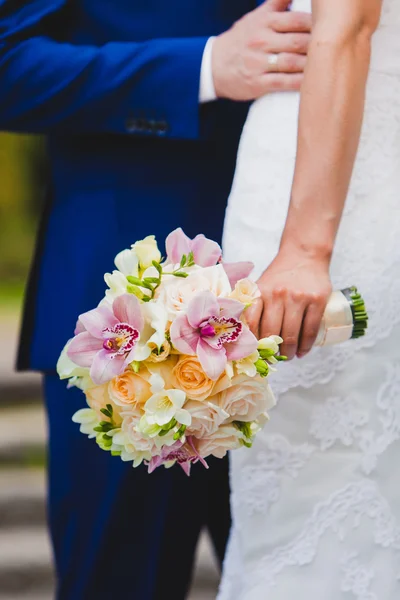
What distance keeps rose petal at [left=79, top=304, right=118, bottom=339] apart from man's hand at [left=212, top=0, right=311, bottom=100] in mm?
538

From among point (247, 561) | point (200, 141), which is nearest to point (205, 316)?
point (247, 561)

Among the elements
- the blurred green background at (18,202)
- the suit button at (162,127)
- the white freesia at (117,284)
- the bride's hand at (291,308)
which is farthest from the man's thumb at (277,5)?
the blurred green background at (18,202)

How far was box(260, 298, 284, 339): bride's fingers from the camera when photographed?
127 centimetres

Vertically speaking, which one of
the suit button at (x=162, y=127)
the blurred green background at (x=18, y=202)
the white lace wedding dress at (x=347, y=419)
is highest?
the suit button at (x=162, y=127)

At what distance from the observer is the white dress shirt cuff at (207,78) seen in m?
1.73

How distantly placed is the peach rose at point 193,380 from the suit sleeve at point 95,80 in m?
0.67

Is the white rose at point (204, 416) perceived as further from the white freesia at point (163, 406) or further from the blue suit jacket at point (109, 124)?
the blue suit jacket at point (109, 124)

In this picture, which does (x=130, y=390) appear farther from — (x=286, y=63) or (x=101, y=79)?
(x=101, y=79)

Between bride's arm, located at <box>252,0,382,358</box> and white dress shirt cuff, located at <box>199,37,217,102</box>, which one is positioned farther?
white dress shirt cuff, located at <box>199,37,217,102</box>

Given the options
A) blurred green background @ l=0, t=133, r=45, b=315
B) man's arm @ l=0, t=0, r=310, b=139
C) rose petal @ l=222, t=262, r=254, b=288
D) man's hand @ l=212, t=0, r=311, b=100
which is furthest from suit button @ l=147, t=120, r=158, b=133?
blurred green background @ l=0, t=133, r=45, b=315

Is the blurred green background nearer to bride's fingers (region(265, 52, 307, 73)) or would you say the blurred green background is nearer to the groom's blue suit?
the groom's blue suit

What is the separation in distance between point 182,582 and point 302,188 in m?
0.98

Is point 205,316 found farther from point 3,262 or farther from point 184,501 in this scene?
point 3,262

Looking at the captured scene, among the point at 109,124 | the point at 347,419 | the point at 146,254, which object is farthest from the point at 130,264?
the point at 109,124
